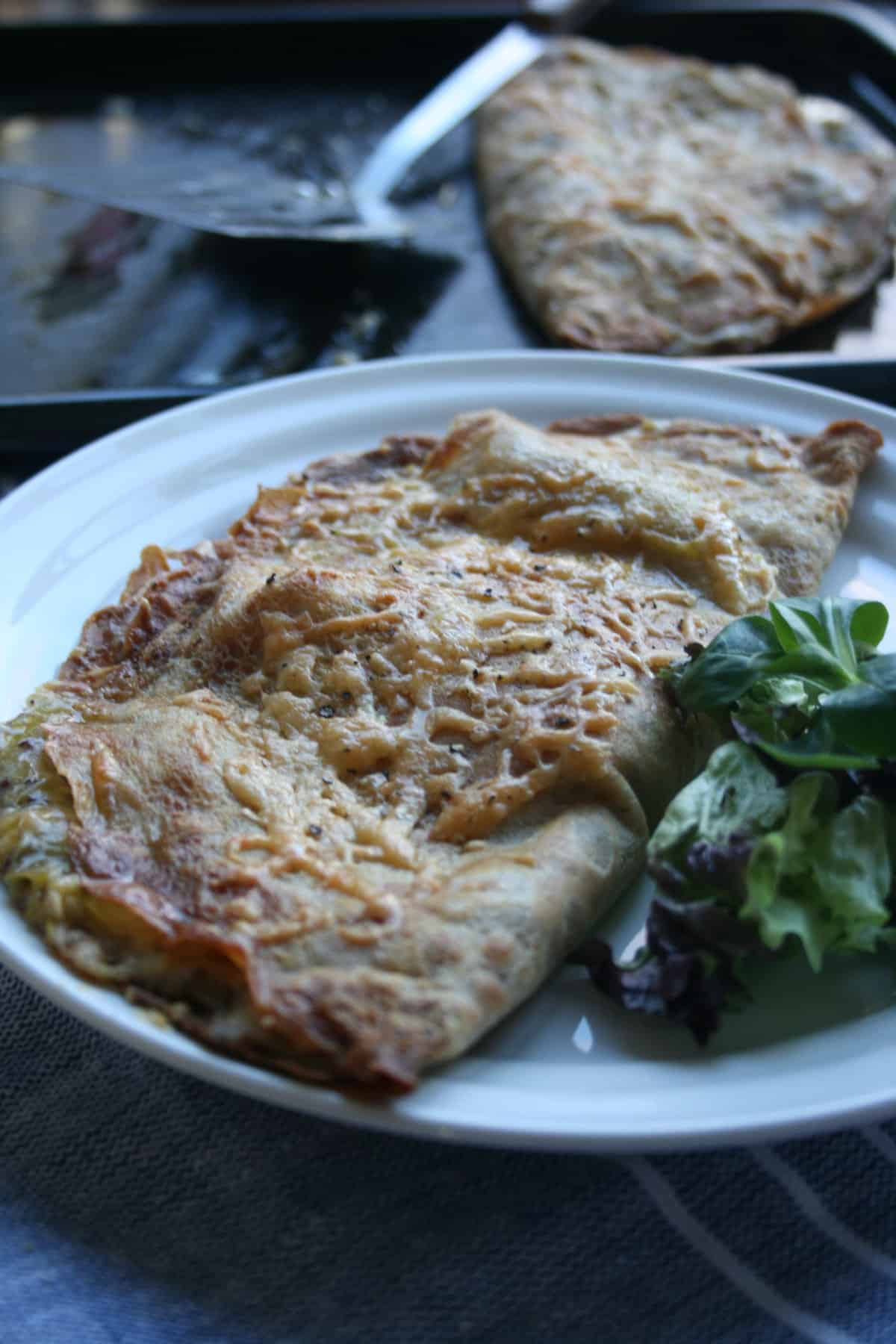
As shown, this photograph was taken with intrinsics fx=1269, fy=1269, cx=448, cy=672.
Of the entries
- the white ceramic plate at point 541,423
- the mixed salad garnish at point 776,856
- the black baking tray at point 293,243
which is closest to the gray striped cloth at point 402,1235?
the white ceramic plate at point 541,423

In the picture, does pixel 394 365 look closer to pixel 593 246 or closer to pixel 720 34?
pixel 593 246

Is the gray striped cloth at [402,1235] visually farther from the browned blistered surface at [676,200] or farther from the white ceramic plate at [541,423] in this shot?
the browned blistered surface at [676,200]

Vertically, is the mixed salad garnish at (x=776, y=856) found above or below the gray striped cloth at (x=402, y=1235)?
above

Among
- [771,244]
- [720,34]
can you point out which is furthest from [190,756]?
[720,34]

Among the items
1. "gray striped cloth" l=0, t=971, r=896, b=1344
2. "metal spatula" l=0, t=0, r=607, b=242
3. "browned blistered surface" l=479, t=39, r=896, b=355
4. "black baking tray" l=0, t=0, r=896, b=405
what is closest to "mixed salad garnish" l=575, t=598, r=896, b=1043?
"gray striped cloth" l=0, t=971, r=896, b=1344

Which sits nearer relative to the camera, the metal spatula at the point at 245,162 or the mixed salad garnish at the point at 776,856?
the mixed salad garnish at the point at 776,856

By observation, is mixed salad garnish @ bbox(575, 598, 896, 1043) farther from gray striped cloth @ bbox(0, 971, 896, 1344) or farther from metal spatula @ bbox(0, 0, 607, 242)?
metal spatula @ bbox(0, 0, 607, 242)
